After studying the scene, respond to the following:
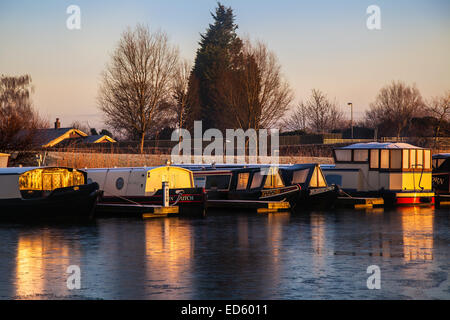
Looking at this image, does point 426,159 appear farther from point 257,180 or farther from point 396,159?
point 257,180

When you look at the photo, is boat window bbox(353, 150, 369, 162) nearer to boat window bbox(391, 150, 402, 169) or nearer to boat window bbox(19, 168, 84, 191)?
boat window bbox(391, 150, 402, 169)

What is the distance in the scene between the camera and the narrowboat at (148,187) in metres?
26.7

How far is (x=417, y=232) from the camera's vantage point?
21.2 meters

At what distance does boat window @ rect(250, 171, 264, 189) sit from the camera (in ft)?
102

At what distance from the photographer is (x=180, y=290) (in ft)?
37.3

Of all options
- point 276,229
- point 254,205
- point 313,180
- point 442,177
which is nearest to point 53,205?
point 276,229

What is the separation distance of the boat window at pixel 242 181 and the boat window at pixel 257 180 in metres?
0.49

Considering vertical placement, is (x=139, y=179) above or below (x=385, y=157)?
below

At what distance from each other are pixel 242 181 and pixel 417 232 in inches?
464

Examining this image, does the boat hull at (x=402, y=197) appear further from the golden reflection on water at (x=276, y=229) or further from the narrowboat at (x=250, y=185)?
the golden reflection on water at (x=276, y=229)

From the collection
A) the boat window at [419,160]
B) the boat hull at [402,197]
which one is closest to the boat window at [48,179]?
the boat hull at [402,197]
